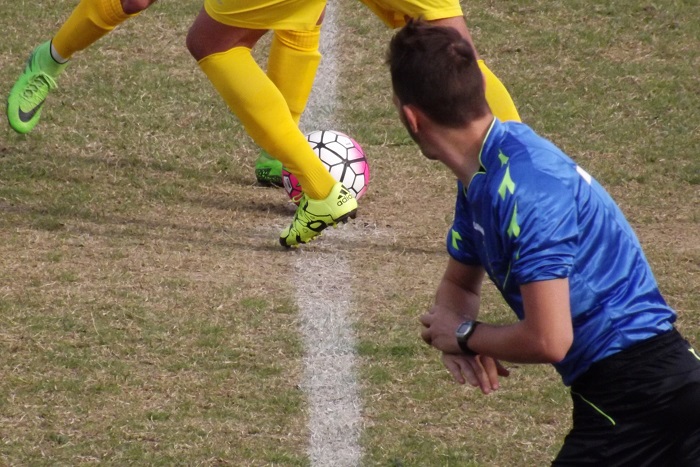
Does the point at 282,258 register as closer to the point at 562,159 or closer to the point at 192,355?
the point at 192,355

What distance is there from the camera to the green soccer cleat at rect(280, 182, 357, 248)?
4.68m

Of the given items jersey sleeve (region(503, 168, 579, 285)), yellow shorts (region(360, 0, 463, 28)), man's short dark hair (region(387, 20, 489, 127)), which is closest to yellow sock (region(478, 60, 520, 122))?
yellow shorts (region(360, 0, 463, 28))

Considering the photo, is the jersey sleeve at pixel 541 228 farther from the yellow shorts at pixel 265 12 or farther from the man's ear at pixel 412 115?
the yellow shorts at pixel 265 12

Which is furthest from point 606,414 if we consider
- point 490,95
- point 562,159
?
point 490,95

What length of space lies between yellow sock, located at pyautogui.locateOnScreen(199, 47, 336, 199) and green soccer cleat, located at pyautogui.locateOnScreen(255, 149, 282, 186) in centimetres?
88

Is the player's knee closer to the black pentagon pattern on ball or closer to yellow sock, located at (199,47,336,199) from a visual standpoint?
yellow sock, located at (199,47,336,199)

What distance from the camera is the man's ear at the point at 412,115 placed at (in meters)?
2.45

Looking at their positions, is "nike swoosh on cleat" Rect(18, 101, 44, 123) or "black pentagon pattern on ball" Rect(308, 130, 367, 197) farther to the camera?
"nike swoosh on cleat" Rect(18, 101, 44, 123)

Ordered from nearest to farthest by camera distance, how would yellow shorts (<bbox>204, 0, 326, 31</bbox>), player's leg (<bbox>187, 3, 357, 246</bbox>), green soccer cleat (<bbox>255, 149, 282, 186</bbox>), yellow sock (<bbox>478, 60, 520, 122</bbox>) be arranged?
yellow sock (<bbox>478, 60, 520, 122</bbox>)
yellow shorts (<bbox>204, 0, 326, 31</bbox>)
player's leg (<bbox>187, 3, 357, 246</bbox>)
green soccer cleat (<bbox>255, 149, 282, 186</bbox>)

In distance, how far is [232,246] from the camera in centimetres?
501

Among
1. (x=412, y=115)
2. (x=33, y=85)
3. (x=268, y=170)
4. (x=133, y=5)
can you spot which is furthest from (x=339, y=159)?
(x=412, y=115)

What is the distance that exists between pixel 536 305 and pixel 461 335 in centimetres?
30

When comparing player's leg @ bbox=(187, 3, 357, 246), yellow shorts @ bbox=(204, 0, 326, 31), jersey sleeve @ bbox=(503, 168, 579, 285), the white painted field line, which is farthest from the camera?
player's leg @ bbox=(187, 3, 357, 246)

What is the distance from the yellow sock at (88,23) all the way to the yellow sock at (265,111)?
68 cm
